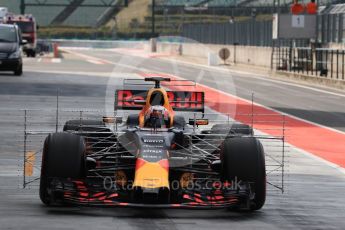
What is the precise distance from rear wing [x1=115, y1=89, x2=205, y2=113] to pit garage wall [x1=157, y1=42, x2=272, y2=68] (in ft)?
187

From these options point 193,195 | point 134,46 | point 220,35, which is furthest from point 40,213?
point 134,46

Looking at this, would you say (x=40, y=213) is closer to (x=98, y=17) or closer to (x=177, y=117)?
(x=177, y=117)

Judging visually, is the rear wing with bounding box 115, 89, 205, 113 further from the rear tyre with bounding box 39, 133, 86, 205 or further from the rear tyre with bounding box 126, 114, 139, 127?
the rear tyre with bounding box 39, 133, 86, 205

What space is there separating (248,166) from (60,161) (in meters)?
1.98

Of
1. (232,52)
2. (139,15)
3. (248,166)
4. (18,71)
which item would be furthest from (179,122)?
(139,15)

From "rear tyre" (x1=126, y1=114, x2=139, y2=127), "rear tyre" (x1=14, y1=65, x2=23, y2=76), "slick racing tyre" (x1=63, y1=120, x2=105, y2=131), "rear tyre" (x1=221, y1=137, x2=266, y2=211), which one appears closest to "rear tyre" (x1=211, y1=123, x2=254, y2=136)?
"rear tyre" (x1=126, y1=114, x2=139, y2=127)

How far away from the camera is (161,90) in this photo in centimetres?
1452

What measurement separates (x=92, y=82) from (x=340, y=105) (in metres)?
13.3

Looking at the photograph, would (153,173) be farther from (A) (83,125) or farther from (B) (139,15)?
(B) (139,15)

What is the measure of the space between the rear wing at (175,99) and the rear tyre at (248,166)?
3.12 metres

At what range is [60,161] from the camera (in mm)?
12695

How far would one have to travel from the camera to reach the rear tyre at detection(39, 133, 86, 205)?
41.5ft

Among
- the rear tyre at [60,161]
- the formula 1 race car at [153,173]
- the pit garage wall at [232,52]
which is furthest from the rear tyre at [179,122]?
the pit garage wall at [232,52]

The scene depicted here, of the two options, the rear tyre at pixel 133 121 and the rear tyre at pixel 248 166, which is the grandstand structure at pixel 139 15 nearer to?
the rear tyre at pixel 133 121
